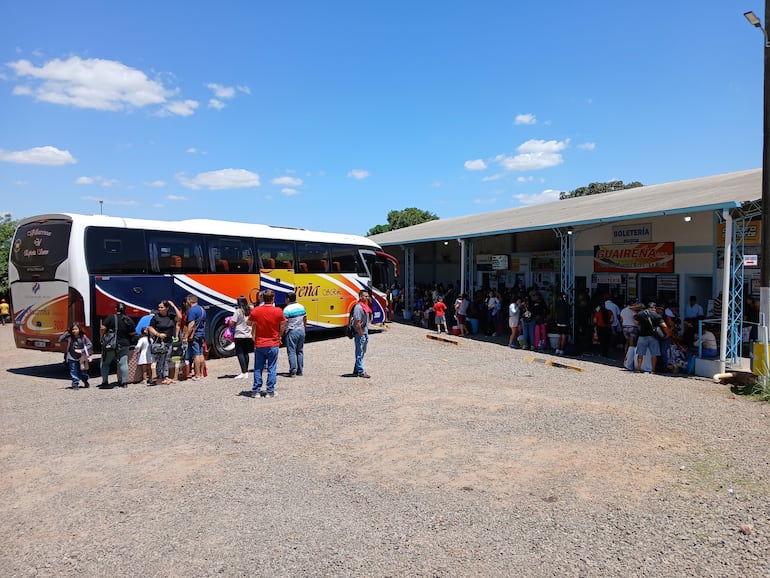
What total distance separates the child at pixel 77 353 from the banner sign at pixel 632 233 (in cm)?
1461

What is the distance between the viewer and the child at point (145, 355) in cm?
968

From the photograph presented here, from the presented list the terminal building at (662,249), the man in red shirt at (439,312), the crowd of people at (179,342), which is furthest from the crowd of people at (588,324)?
the crowd of people at (179,342)

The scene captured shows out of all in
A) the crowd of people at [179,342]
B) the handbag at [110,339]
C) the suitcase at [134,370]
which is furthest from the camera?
the suitcase at [134,370]

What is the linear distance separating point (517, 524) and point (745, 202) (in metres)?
8.82

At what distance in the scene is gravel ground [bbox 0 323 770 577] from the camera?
12.4ft

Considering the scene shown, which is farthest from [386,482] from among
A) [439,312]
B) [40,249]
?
[439,312]

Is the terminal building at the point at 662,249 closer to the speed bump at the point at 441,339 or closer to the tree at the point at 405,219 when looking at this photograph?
the speed bump at the point at 441,339

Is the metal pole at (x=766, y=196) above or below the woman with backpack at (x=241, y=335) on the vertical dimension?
above

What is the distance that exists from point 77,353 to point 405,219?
181 feet

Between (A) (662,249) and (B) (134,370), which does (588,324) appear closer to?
(A) (662,249)

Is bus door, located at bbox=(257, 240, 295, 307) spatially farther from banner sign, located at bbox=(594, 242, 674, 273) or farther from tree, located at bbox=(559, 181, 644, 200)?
tree, located at bbox=(559, 181, 644, 200)

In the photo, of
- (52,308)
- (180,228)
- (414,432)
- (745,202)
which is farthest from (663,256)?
(52,308)

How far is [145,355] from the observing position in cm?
969

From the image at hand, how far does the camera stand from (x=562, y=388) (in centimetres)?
926
